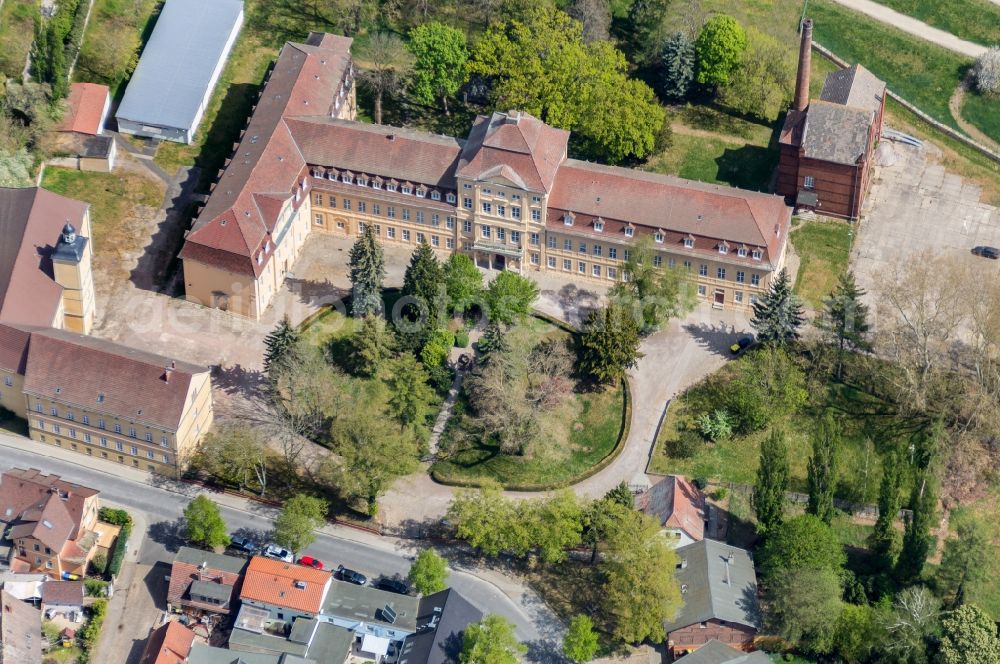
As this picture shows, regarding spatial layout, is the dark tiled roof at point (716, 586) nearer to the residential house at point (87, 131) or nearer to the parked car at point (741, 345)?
the parked car at point (741, 345)

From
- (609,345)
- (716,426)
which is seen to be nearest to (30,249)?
(609,345)

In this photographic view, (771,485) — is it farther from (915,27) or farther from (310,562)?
(915,27)

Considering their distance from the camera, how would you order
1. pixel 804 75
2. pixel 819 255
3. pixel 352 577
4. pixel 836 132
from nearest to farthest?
pixel 352 577
pixel 819 255
pixel 836 132
pixel 804 75

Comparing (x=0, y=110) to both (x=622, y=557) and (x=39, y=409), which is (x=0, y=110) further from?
(x=622, y=557)

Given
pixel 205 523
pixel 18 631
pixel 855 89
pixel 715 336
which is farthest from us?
pixel 855 89

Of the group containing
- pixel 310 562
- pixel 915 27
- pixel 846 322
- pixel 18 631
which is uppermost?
pixel 915 27
